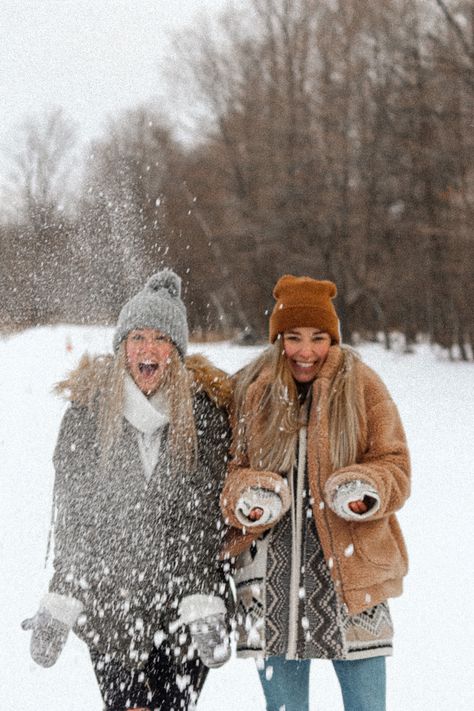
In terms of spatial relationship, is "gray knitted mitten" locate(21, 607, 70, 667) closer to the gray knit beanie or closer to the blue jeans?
the blue jeans

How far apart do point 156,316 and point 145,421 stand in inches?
12.7

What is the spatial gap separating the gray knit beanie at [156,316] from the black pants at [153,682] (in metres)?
0.90

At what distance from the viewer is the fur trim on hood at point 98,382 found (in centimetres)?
230

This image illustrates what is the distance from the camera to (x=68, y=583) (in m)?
2.20

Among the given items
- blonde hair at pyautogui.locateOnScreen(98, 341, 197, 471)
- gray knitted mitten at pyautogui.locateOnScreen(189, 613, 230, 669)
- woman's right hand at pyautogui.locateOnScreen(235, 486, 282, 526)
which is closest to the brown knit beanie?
blonde hair at pyautogui.locateOnScreen(98, 341, 197, 471)

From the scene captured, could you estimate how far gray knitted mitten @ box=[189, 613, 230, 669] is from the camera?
2.14m

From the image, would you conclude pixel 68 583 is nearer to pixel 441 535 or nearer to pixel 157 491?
pixel 157 491

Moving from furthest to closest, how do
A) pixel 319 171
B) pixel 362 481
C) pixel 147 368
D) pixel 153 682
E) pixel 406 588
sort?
pixel 319 171, pixel 406 588, pixel 147 368, pixel 153 682, pixel 362 481

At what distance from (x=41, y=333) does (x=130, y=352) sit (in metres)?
8.37

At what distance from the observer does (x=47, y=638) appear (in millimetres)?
2172

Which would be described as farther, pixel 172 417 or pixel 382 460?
pixel 172 417

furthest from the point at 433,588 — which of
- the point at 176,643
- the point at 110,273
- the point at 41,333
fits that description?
the point at 41,333

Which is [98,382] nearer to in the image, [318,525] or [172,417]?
[172,417]

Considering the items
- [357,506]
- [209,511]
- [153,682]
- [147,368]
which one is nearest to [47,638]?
[153,682]
